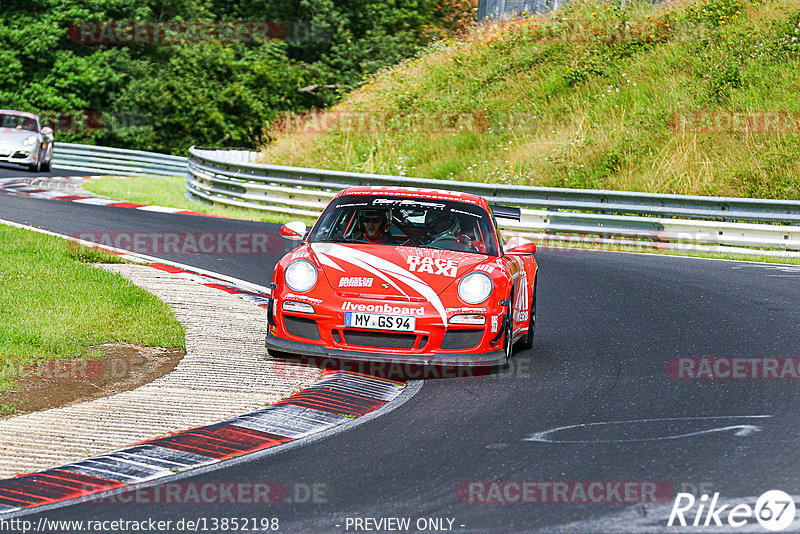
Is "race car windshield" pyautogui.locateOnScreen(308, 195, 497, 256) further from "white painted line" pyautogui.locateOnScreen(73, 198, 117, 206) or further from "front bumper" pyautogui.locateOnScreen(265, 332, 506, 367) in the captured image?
"white painted line" pyautogui.locateOnScreen(73, 198, 117, 206)

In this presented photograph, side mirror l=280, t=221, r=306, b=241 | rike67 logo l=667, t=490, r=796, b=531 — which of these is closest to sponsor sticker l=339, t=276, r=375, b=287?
side mirror l=280, t=221, r=306, b=241

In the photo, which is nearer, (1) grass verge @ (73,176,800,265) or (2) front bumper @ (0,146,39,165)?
(1) grass verge @ (73,176,800,265)

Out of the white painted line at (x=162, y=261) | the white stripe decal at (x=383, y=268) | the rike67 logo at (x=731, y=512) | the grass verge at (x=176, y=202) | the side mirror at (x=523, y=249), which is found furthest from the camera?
the grass verge at (x=176, y=202)

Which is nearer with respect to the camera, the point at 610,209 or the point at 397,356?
the point at 397,356

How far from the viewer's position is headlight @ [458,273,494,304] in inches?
301

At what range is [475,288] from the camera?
7715mm

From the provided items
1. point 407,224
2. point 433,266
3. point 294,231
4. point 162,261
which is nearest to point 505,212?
point 407,224

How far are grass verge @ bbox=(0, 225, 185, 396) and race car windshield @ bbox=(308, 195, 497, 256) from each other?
1.58m

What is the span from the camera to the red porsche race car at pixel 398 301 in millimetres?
7484

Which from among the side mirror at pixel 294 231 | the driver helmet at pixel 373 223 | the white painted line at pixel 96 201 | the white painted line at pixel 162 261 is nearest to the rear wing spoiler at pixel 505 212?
the driver helmet at pixel 373 223

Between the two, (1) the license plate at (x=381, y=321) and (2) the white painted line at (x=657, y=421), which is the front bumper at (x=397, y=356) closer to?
(1) the license plate at (x=381, y=321)

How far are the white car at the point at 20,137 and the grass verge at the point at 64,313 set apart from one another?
15.0 metres

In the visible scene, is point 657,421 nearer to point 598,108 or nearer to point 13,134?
point 598,108

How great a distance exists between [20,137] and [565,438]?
2345cm
